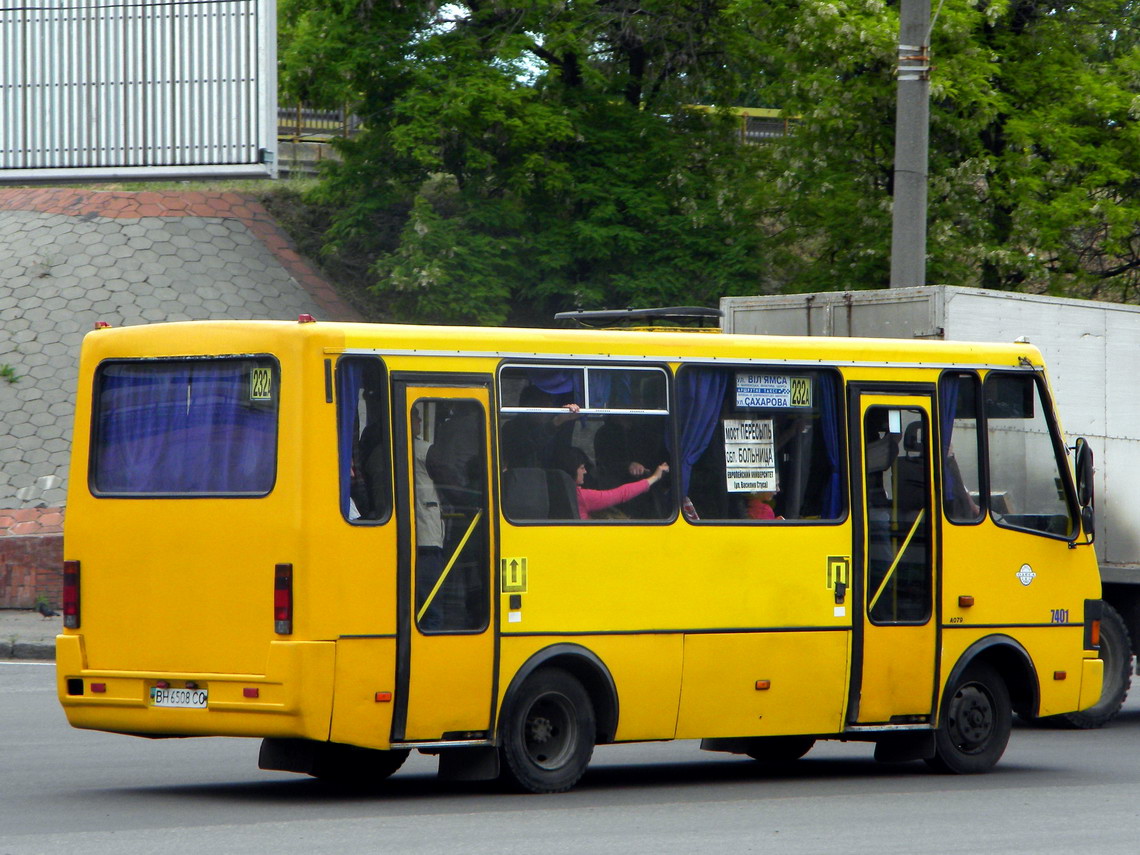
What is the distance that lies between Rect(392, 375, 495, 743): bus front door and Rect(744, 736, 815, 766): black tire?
9.64 feet

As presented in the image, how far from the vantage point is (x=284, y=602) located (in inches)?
338

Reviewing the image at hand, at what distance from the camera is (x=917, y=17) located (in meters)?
15.5

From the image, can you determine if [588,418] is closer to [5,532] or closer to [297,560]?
[297,560]

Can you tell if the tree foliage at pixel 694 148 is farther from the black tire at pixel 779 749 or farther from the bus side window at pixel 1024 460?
the black tire at pixel 779 749

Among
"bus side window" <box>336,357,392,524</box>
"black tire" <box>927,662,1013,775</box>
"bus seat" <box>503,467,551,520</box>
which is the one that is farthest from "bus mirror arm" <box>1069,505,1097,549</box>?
"bus side window" <box>336,357,392,524</box>

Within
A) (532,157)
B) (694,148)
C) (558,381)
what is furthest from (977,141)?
(558,381)

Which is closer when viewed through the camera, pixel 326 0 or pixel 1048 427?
pixel 1048 427

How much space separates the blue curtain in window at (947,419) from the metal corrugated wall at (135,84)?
12.1 meters

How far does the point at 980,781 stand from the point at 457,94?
18703mm

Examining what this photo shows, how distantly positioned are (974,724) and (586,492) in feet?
10.8

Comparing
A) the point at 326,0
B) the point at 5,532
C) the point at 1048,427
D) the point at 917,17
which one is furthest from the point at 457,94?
the point at 1048,427

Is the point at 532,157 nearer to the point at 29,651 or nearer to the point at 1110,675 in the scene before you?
the point at 29,651

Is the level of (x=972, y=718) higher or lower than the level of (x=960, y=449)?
lower

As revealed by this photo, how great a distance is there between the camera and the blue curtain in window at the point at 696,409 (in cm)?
1004
